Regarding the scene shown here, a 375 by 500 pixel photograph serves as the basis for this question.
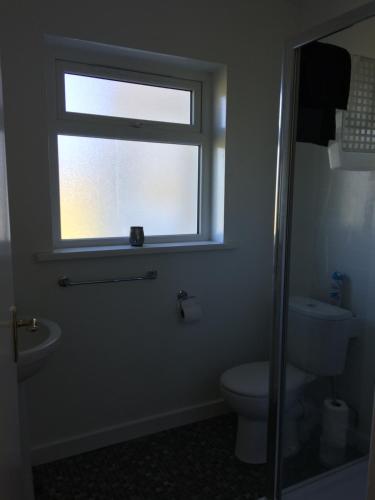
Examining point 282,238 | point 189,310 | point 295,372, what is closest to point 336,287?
point 295,372

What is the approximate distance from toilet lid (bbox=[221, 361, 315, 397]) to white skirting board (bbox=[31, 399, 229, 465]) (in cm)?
46

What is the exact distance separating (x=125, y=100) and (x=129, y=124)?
5.5 inches

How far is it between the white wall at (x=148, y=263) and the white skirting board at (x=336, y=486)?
84 centimetres

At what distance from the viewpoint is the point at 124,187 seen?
2322 millimetres

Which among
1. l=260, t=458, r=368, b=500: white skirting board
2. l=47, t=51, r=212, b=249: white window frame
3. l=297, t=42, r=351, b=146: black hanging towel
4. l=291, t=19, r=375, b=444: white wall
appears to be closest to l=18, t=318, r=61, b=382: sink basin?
l=47, t=51, r=212, b=249: white window frame

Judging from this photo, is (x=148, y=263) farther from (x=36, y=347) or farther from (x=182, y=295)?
(x=36, y=347)

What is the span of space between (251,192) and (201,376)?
117 centimetres

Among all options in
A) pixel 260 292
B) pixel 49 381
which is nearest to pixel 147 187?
pixel 260 292

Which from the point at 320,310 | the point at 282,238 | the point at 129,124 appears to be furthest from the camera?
the point at 129,124

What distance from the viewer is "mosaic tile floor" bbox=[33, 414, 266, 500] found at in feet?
6.23

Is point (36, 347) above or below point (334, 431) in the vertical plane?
above

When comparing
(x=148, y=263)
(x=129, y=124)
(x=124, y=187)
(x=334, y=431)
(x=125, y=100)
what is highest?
(x=125, y=100)

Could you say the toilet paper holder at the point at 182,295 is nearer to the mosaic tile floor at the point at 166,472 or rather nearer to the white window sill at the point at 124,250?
the white window sill at the point at 124,250

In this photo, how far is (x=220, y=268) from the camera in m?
2.48
